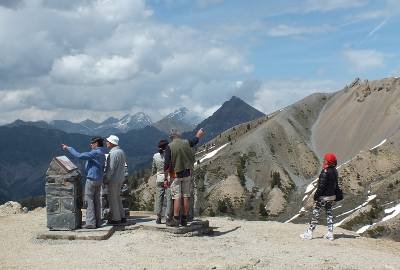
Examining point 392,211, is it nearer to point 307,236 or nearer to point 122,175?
point 307,236

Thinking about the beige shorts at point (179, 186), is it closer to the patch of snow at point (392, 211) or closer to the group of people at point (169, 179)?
the group of people at point (169, 179)

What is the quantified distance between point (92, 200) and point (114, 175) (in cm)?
120

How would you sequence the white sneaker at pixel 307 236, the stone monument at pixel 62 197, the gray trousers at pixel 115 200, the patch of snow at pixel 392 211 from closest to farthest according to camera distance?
the white sneaker at pixel 307 236 < the stone monument at pixel 62 197 < the gray trousers at pixel 115 200 < the patch of snow at pixel 392 211

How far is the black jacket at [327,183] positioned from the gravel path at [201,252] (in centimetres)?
168

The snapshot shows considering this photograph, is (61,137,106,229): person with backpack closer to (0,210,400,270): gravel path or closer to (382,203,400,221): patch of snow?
(0,210,400,270): gravel path

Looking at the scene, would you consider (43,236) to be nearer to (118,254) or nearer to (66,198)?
(66,198)

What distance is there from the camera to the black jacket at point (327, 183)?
63.9 feet

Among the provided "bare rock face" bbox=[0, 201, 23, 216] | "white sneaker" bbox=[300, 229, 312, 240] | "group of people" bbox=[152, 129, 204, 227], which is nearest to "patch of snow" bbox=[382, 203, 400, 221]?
"bare rock face" bbox=[0, 201, 23, 216]

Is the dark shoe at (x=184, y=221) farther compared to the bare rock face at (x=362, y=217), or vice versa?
the bare rock face at (x=362, y=217)

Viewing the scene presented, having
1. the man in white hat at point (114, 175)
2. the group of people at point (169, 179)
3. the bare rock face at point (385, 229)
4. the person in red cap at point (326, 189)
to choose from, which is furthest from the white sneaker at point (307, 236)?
the bare rock face at point (385, 229)

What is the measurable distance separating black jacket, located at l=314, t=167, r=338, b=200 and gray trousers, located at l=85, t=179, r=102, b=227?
25.7ft

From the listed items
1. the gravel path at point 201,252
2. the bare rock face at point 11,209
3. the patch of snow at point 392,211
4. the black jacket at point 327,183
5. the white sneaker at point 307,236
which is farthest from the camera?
the patch of snow at point 392,211

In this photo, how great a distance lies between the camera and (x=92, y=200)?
2050cm

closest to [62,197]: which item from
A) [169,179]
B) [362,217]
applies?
[169,179]
